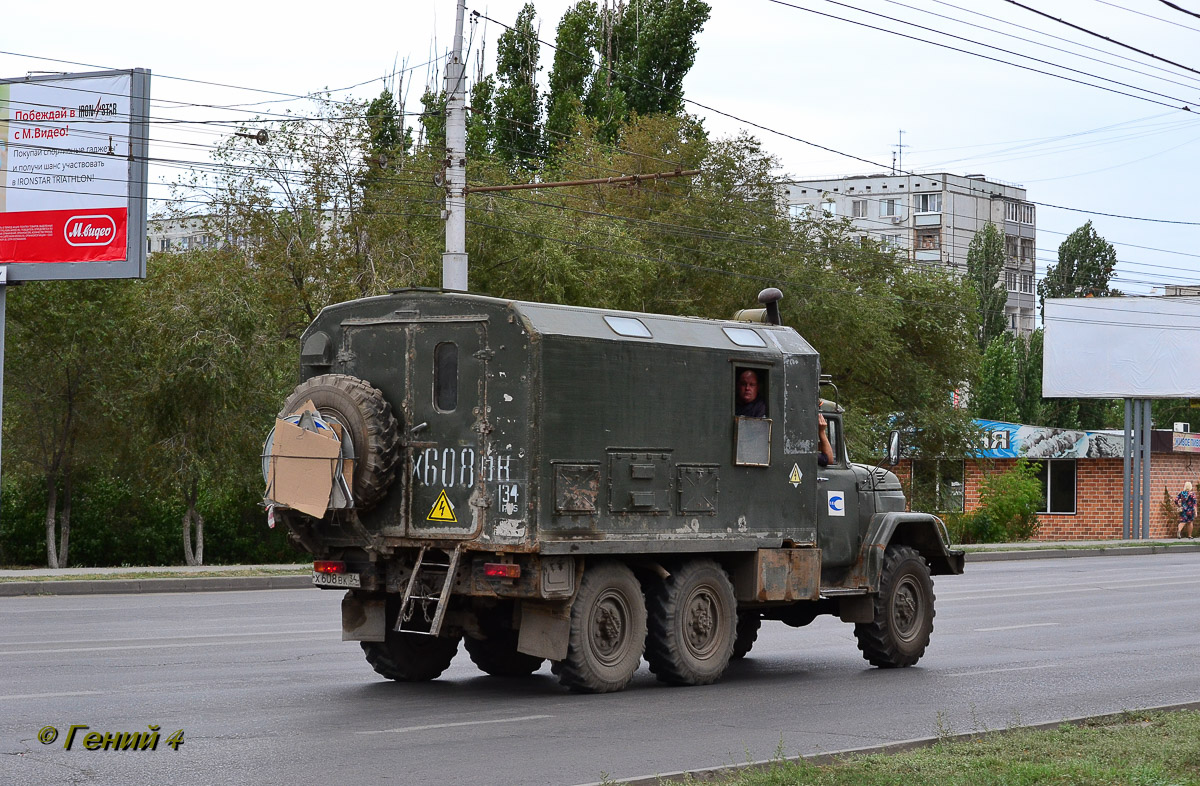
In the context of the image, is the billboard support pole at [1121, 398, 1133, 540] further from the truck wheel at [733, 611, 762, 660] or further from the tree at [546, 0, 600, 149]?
the truck wheel at [733, 611, 762, 660]

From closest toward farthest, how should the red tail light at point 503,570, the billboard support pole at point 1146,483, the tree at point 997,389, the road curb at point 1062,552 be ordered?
1. the red tail light at point 503,570
2. the road curb at point 1062,552
3. the billboard support pole at point 1146,483
4. the tree at point 997,389

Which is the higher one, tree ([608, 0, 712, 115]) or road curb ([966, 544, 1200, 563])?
tree ([608, 0, 712, 115])

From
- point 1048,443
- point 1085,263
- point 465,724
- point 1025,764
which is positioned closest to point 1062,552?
point 1048,443

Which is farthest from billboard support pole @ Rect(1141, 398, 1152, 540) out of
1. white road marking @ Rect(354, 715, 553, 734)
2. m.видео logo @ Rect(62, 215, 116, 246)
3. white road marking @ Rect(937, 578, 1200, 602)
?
white road marking @ Rect(354, 715, 553, 734)

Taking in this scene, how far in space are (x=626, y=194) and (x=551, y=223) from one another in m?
8.71

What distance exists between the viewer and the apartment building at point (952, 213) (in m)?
94.1

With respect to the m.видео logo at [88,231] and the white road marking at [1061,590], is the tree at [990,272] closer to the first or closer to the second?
the white road marking at [1061,590]

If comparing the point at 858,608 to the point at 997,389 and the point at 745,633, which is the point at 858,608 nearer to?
the point at 745,633

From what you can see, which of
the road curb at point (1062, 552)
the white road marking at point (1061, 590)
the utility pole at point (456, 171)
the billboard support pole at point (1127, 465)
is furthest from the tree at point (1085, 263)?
the utility pole at point (456, 171)

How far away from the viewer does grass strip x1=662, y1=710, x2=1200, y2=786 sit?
723 centimetres

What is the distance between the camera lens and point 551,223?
34.8 metres

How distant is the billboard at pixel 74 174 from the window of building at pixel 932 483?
27769 millimetres

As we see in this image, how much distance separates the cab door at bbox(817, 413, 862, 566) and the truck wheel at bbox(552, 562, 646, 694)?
235 cm

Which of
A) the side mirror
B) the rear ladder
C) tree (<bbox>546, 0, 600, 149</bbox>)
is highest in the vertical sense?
tree (<bbox>546, 0, 600, 149</bbox>)
